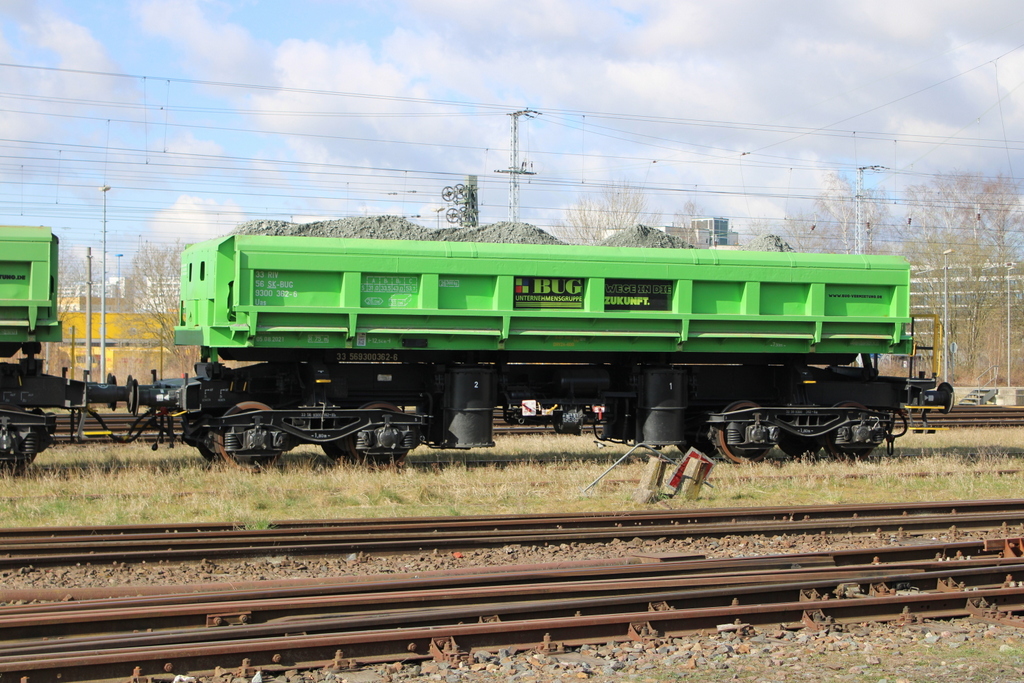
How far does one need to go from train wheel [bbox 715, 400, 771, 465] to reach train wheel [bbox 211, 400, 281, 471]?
6.51 metres

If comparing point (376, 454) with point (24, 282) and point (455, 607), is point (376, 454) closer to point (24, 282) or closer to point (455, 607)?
point (24, 282)

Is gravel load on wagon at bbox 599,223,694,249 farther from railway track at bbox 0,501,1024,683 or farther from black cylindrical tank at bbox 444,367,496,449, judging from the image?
railway track at bbox 0,501,1024,683

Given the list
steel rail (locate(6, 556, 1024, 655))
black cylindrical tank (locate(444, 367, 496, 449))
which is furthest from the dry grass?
steel rail (locate(6, 556, 1024, 655))

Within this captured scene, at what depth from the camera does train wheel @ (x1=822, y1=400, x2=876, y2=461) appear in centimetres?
1467

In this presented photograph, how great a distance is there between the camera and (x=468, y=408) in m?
13.4

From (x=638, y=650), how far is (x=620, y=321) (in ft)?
26.2

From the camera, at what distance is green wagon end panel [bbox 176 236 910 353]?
1249cm

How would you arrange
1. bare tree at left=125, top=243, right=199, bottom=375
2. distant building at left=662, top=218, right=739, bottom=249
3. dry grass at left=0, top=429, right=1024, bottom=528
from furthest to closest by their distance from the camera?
bare tree at left=125, top=243, right=199, bottom=375 < distant building at left=662, top=218, right=739, bottom=249 < dry grass at left=0, top=429, right=1024, bottom=528

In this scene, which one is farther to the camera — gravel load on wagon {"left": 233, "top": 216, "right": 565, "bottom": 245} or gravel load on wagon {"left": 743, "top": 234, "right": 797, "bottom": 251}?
gravel load on wagon {"left": 233, "top": 216, "right": 565, "bottom": 245}

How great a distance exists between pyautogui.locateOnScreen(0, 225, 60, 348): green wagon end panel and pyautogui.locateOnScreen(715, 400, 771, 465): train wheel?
9.47 metres

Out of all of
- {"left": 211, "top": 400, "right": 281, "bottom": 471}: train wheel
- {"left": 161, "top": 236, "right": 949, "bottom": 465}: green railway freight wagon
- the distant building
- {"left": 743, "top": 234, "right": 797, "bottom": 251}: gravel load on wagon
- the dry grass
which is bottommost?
the dry grass

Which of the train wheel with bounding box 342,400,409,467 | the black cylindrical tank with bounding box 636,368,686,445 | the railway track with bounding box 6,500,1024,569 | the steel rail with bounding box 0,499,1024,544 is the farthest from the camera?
the black cylindrical tank with bounding box 636,368,686,445

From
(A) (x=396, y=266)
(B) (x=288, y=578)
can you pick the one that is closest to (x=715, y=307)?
(A) (x=396, y=266)

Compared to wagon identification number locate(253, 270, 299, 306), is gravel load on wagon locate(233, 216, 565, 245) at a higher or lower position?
higher
